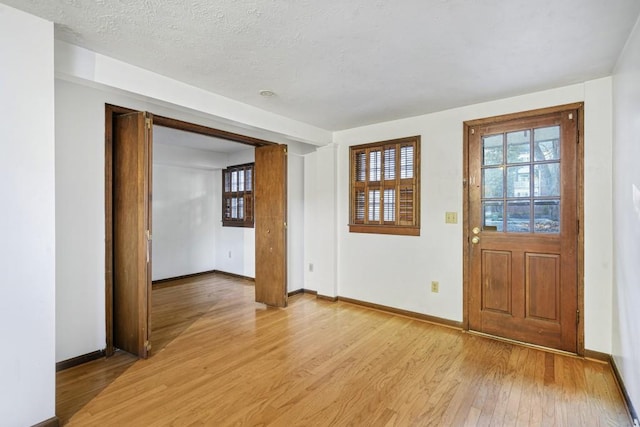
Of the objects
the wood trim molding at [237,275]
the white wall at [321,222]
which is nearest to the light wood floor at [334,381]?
the white wall at [321,222]

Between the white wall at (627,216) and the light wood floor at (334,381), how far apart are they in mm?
338

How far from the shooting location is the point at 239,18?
6.11 ft

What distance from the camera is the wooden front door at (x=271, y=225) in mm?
4176

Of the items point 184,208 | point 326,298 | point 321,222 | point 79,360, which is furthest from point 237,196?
point 79,360

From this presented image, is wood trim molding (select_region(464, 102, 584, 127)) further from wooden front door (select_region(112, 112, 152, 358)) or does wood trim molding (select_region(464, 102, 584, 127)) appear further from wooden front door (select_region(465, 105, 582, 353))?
wooden front door (select_region(112, 112, 152, 358))

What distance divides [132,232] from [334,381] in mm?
2074

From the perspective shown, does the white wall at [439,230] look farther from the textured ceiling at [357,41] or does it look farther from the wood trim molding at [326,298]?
the textured ceiling at [357,41]

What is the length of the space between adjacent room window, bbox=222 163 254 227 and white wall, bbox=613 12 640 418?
471 cm

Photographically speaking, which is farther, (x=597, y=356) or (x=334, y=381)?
(x=597, y=356)

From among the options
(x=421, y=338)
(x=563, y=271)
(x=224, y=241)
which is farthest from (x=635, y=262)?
(x=224, y=241)

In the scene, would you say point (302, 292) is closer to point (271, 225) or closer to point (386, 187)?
point (271, 225)

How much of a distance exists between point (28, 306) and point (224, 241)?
14.4 ft

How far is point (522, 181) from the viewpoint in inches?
122

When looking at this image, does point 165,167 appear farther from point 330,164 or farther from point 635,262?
point 635,262
